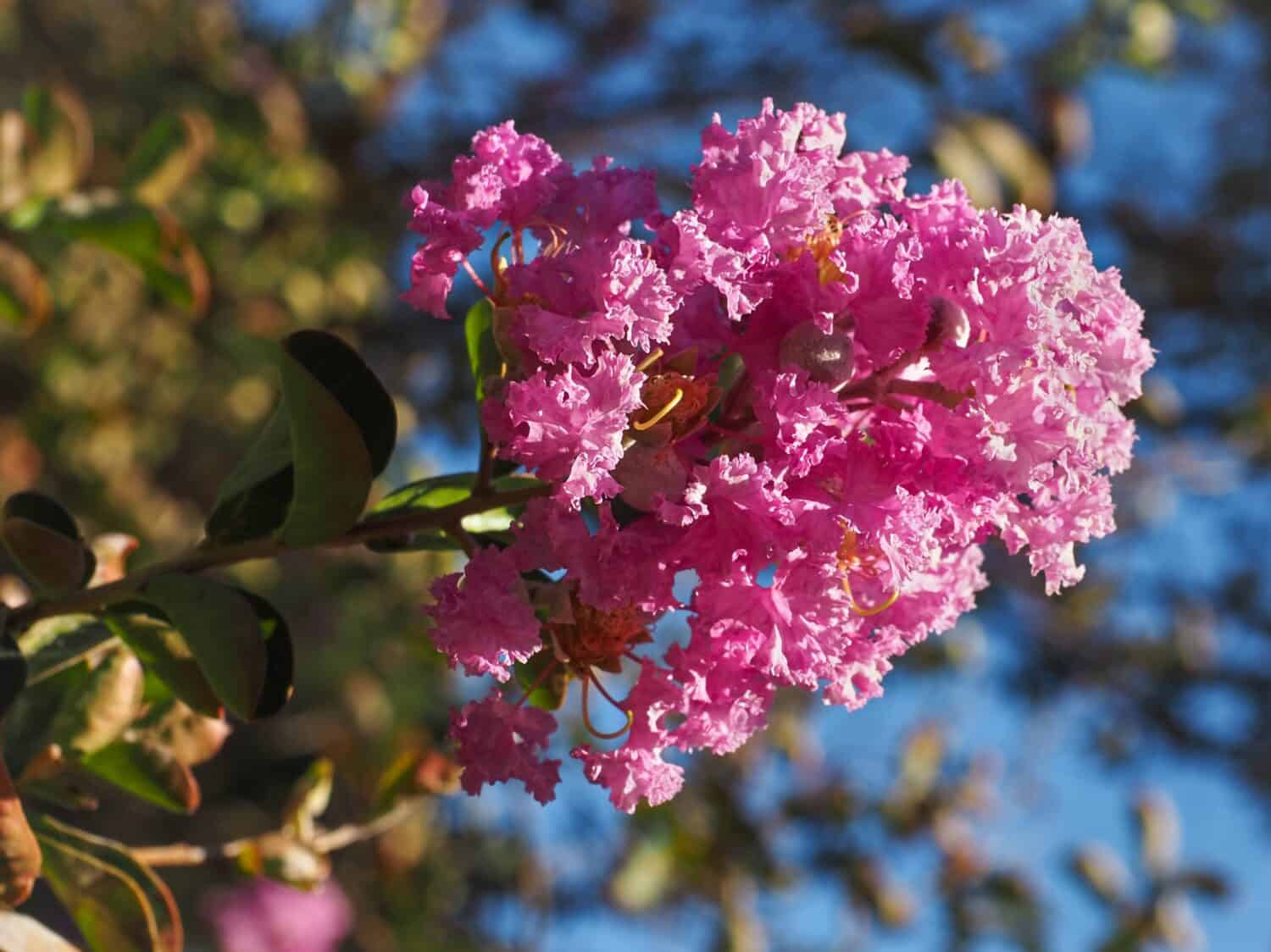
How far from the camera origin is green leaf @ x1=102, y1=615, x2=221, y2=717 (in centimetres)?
112

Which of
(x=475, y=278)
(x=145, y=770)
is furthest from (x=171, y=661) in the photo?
(x=475, y=278)

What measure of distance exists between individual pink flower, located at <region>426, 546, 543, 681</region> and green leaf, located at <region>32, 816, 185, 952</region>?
0.41 metres

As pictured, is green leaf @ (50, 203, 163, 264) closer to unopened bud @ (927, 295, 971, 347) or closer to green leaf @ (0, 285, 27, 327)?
green leaf @ (0, 285, 27, 327)

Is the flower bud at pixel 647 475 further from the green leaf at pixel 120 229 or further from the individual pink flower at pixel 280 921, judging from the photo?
the individual pink flower at pixel 280 921

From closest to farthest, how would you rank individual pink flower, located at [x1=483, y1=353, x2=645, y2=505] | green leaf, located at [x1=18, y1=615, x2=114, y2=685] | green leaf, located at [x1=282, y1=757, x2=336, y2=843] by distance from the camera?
individual pink flower, located at [x1=483, y1=353, x2=645, y2=505] < green leaf, located at [x1=18, y1=615, x2=114, y2=685] < green leaf, located at [x1=282, y1=757, x2=336, y2=843]

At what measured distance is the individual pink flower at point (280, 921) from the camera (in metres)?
4.18

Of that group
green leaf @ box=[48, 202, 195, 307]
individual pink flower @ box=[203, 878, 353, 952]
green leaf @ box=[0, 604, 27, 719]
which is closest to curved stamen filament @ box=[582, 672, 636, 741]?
green leaf @ box=[0, 604, 27, 719]

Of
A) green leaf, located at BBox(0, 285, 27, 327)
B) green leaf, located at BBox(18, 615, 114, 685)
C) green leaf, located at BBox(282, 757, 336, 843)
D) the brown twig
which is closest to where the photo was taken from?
green leaf, located at BBox(18, 615, 114, 685)

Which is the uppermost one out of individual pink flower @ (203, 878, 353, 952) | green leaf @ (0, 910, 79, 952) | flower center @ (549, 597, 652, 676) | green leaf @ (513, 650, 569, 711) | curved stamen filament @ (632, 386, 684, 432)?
curved stamen filament @ (632, 386, 684, 432)

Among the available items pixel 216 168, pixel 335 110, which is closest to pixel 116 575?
pixel 216 168

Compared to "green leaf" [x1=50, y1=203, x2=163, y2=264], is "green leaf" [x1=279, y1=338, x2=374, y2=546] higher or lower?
lower

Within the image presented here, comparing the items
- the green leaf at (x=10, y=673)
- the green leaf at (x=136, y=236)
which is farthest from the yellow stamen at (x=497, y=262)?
the green leaf at (x=136, y=236)

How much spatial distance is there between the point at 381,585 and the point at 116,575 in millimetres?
2596

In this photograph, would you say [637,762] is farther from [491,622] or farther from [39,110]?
[39,110]
